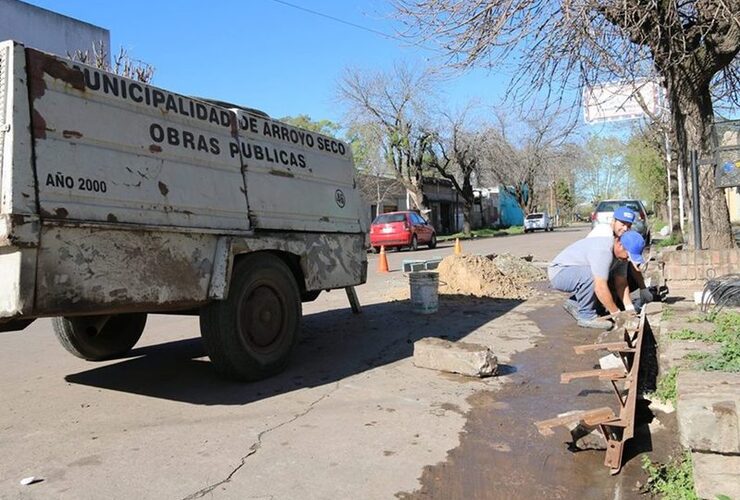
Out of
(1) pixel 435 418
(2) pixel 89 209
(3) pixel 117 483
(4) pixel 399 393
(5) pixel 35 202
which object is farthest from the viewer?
(4) pixel 399 393

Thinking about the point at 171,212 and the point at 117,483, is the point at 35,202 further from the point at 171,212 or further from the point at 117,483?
the point at 117,483

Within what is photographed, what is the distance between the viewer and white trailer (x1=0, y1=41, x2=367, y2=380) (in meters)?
3.76

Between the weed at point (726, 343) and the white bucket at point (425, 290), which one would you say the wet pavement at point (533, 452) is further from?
the white bucket at point (425, 290)

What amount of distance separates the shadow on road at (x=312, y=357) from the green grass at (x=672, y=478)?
112 inches

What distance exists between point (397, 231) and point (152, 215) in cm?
2122

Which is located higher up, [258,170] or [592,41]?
[592,41]

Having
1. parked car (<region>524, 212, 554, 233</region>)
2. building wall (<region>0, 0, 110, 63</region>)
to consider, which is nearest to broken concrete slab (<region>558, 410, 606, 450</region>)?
building wall (<region>0, 0, 110, 63</region>)

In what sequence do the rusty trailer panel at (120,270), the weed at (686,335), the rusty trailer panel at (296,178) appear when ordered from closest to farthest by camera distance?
the rusty trailer panel at (120,270) < the weed at (686,335) < the rusty trailer panel at (296,178)

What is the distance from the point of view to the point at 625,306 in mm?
6789

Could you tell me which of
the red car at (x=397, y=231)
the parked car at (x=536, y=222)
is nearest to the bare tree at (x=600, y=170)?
the parked car at (x=536, y=222)

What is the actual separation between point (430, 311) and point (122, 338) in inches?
164

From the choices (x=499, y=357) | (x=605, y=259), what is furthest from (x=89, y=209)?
(x=605, y=259)

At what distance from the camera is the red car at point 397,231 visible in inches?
1005

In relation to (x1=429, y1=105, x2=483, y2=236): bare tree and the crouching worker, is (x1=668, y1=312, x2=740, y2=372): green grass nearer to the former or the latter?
the crouching worker
